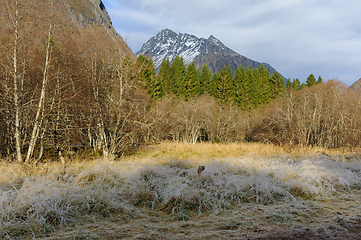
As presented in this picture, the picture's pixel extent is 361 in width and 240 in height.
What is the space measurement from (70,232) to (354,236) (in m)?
3.55

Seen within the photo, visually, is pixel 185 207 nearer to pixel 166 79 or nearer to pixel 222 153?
pixel 222 153

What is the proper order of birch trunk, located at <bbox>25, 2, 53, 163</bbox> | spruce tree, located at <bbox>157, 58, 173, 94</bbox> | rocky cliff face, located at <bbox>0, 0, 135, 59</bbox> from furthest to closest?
spruce tree, located at <bbox>157, 58, 173, 94</bbox>
rocky cliff face, located at <bbox>0, 0, 135, 59</bbox>
birch trunk, located at <bbox>25, 2, 53, 163</bbox>

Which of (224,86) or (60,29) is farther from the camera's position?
(224,86)

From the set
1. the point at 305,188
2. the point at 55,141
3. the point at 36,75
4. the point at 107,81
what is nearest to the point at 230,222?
the point at 305,188

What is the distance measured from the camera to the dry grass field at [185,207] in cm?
292

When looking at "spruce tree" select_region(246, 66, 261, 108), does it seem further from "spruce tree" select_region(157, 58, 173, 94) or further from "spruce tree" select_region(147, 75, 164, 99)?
"spruce tree" select_region(147, 75, 164, 99)

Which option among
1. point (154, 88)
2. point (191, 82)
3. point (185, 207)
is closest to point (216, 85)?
point (191, 82)

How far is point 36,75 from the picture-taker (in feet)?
36.7

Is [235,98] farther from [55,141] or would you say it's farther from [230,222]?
[230,222]

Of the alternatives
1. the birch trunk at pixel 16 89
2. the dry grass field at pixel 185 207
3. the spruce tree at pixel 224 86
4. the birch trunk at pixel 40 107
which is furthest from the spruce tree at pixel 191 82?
the dry grass field at pixel 185 207

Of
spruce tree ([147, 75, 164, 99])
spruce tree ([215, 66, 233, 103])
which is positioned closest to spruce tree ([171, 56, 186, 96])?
spruce tree ([147, 75, 164, 99])

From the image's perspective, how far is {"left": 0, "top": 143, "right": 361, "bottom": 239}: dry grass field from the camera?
9.58 feet

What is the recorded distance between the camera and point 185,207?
13.2ft

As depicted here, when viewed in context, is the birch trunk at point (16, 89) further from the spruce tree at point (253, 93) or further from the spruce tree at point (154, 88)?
the spruce tree at point (253, 93)
